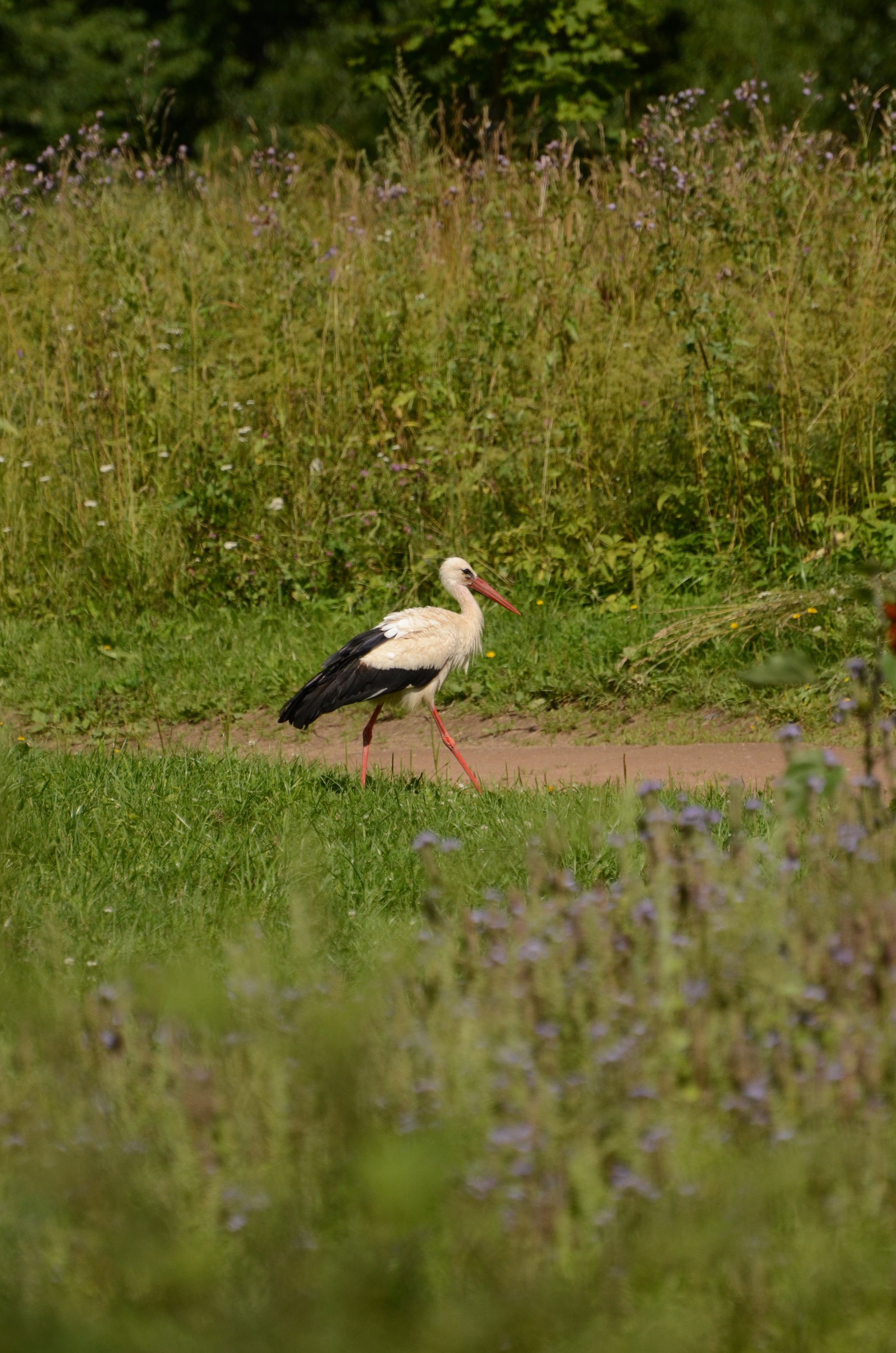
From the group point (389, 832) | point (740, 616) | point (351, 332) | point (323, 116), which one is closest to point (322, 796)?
point (389, 832)

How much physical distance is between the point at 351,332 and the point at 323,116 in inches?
799

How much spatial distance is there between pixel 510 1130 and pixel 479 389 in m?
7.11

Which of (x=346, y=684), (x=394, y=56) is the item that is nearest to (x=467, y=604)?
(x=346, y=684)

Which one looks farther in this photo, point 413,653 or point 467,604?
point 467,604

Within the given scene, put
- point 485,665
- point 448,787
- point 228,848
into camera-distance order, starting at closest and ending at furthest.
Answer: point 228,848 → point 448,787 → point 485,665

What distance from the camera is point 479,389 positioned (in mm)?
8992

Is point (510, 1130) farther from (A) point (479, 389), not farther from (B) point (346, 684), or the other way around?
(A) point (479, 389)

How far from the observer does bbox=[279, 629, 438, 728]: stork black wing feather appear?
6336mm

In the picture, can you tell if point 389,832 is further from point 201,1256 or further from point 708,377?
point 708,377

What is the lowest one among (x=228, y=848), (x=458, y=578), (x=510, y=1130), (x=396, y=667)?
(x=228, y=848)

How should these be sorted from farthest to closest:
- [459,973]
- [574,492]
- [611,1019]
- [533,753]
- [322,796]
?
[574,492], [533,753], [322,796], [459,973], [611,1019]

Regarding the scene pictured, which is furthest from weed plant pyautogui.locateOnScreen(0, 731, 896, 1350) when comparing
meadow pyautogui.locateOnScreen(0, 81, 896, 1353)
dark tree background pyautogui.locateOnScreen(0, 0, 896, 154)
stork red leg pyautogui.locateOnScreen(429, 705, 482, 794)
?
dark tree background pyautogui.locateOnScreen(0, 0, 896, 154)

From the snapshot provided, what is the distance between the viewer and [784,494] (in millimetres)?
8234

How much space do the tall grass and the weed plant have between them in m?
5.26
